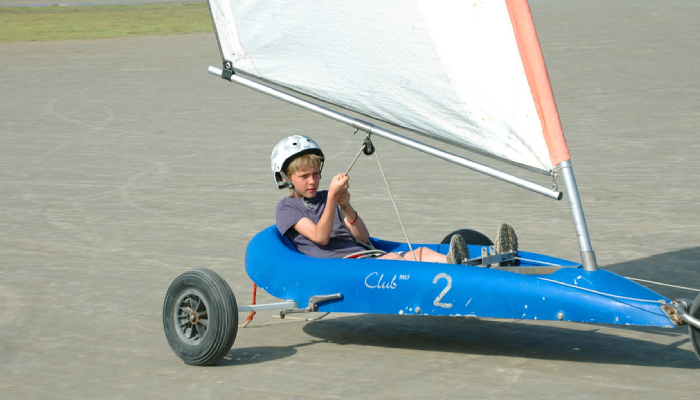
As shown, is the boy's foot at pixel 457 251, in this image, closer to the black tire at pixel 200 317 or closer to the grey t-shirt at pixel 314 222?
the grey t-shirt at pixel 314 222

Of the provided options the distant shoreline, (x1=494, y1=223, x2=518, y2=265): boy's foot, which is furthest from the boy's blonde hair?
the distant shoreline

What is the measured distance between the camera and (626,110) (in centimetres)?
1379

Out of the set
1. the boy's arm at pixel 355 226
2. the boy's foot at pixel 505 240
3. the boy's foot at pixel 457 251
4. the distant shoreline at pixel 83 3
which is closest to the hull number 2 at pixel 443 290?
the boy's foot at pixel 457 251

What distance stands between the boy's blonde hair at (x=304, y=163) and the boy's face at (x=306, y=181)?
2 centimetres

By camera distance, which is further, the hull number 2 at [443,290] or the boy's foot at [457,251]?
the boy's foot at [457,251]

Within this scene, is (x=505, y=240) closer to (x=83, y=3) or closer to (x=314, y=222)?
(x=314, y=222)

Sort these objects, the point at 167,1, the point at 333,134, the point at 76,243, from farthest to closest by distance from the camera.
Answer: the point at 167,1 → the point at 333,134 → the point at 76,243

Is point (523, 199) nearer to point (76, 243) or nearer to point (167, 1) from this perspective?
point (76, 243)

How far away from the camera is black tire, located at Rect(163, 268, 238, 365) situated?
16.6 feet

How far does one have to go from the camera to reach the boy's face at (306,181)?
18.7 ft

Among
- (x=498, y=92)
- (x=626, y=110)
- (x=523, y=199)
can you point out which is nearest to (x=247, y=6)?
(x=498, y=92)

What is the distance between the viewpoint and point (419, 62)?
528 centimetres

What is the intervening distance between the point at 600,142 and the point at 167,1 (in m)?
31.3

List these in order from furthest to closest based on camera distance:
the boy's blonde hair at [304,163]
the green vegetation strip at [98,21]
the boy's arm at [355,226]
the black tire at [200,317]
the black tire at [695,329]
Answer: the green vegetation strip at [98,21]
the boy's arm at [355,226]
the boy's blonde hair at [304,163]
the black tire at [200,317]
the black tire at [695,329]
